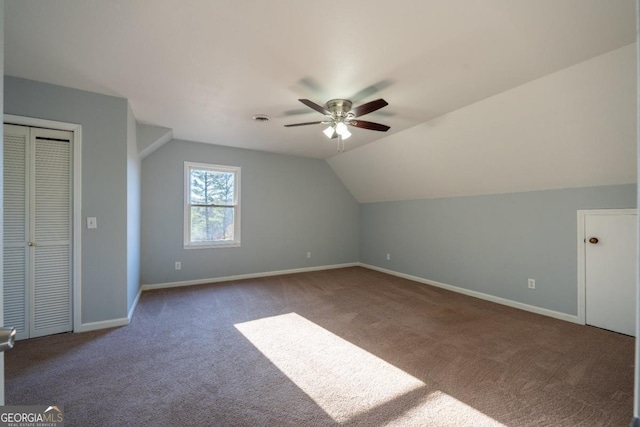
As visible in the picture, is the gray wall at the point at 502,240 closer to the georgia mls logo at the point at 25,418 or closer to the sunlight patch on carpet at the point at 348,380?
the sunlight patch on carpet at the point at 348,380

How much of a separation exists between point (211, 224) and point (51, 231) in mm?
2245

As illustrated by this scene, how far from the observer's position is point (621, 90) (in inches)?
90.8

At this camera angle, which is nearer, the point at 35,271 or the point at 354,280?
the point at 35,271

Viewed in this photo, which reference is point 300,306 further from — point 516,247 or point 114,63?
point 114,63

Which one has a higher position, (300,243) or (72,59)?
(72,59)

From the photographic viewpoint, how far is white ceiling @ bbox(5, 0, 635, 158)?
1776mm

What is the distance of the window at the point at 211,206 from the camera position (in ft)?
15.5

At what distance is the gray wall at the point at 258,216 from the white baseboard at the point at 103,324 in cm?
145

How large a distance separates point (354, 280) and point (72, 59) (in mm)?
4613

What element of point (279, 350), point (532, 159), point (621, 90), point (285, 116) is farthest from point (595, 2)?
point (279, 350)

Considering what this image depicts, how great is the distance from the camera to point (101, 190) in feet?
9.71

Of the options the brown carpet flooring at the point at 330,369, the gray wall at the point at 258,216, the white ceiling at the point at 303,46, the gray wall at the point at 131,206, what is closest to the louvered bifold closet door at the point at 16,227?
the brown carpet flooring at the point at 330,369

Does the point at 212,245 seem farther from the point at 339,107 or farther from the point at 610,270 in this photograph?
the point at 610,270

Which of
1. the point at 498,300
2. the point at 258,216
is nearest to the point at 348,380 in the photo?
the point at 498,300
